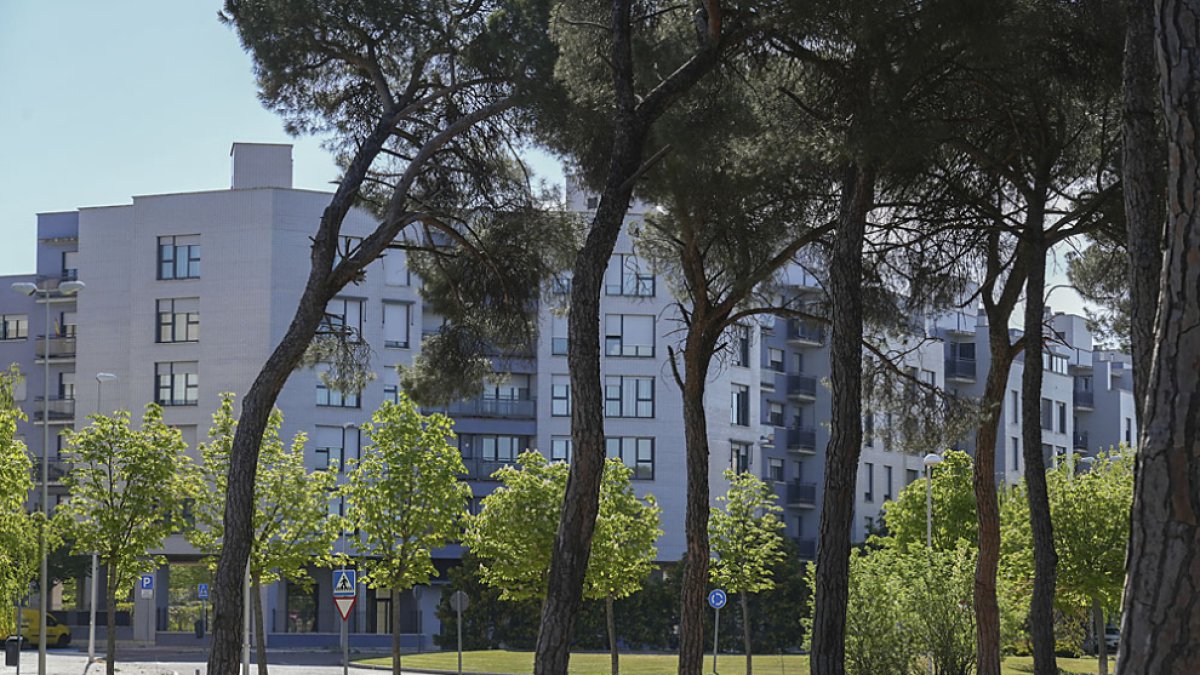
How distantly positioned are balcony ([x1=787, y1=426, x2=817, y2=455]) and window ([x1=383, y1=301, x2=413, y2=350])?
21.0 meters

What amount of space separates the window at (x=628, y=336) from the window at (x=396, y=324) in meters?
8.73

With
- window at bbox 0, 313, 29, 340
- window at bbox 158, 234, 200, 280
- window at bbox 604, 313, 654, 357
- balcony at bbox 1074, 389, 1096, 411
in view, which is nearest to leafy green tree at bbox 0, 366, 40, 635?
window at bbox 158, 234, 200, 280

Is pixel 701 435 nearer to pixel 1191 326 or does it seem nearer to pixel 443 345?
pixel 443 345

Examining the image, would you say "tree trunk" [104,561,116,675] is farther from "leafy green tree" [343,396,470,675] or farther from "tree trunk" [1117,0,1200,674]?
"tree trunk" [1117,0,1200,674]

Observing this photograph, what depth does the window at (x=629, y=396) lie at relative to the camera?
2741 inches

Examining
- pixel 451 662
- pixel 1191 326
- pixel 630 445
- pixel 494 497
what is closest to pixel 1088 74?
pixel 1191 326

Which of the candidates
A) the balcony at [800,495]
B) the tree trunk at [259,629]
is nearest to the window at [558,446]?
the balcony at [800,495]

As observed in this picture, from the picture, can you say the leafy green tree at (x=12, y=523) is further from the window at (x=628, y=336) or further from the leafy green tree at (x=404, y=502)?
the window at (x=628, y=336)

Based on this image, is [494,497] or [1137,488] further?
[494,497]

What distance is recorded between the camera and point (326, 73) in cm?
2208

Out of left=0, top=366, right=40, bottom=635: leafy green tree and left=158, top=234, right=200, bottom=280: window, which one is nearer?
left=0, top=366, right=40, bottom=635: leafy green tree

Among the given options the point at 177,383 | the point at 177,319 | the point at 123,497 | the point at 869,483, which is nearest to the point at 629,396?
the point at 869,483

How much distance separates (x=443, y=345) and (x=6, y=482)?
15.8 metres

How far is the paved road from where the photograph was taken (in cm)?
4769
